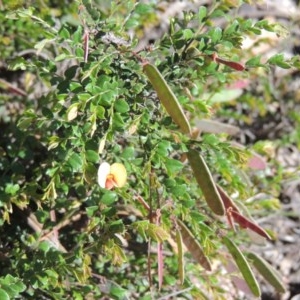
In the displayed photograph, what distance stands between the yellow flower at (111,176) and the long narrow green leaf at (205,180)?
0.20 meters

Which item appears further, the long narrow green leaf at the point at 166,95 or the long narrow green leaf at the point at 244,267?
the long narrow green leaf at the point at 244,267

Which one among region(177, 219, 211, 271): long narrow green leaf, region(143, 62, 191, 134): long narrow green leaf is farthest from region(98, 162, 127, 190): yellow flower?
region(177, 219, 211, 271): long narrow green leaf

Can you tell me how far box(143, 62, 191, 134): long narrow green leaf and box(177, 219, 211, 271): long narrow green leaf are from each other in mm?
395

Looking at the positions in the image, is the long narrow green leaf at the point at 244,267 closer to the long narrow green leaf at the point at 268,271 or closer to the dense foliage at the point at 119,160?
the dense foliage at the point at 119,160

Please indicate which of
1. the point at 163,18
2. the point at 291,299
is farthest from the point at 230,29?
the point at 163,18

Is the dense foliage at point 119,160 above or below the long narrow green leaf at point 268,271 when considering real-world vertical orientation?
above

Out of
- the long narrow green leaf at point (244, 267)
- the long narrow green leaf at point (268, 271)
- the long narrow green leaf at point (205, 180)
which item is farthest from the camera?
the long narrow green leaf at point (268, 271)

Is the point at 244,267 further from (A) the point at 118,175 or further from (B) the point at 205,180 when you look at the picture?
(A) the point at 118,175

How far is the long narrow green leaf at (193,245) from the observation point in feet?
5.67

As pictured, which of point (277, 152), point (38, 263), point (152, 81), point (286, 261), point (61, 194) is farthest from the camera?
point (277, 152)

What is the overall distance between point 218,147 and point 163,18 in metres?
1.67

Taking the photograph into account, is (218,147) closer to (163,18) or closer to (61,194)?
(61,194)

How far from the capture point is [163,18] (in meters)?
3.10

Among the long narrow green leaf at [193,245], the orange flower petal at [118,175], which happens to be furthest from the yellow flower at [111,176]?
the long narrow green leaf at [193,245]
